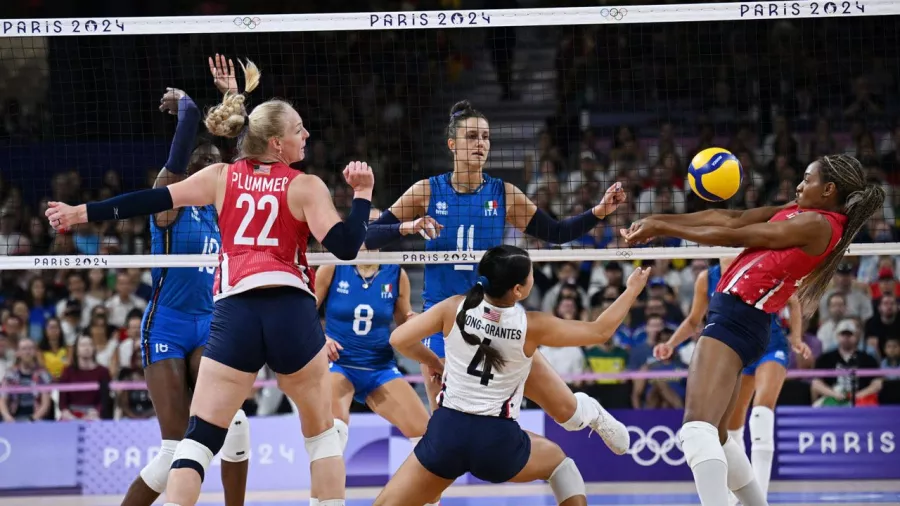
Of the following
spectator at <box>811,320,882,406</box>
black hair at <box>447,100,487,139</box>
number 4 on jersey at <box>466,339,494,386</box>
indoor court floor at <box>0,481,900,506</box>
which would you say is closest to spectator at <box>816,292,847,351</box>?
spectator at <box>811,320,882,406</box>

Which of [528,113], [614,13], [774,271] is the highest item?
[614,13]

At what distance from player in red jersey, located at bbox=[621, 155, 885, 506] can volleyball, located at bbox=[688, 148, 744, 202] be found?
0.29 metres

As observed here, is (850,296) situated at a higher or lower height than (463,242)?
lower

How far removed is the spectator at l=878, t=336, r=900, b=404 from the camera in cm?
1199

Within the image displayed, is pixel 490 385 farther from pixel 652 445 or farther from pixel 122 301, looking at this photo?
pixel 122 301

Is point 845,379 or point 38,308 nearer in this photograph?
point 845,379

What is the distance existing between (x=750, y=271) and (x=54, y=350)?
30.7 feet

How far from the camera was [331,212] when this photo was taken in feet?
18.2

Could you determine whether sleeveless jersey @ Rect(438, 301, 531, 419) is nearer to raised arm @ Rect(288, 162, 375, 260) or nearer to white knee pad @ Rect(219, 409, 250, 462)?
raised arm @ Rect(288, 162, 375, 260)

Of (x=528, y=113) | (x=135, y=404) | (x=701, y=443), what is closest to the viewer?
(x=701, y=443)

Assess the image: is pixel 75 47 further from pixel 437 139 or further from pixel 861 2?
pixel 861 2

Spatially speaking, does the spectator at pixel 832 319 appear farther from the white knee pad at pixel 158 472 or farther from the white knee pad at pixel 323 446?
the white knee pad at pixel 158 472

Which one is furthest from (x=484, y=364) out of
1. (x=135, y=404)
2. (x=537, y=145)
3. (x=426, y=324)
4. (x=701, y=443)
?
(x=537, y=145)

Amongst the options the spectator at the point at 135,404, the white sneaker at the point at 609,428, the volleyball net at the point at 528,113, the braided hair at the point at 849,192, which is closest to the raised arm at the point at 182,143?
the white sneaker at the point at 609,428
